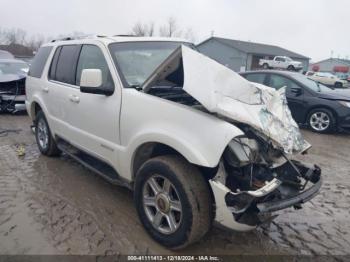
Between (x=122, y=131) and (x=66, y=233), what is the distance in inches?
46.1

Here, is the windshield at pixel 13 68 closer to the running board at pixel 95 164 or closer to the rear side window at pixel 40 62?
the rear side window at pixel 40 62

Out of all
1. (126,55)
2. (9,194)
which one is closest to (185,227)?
(126,55)

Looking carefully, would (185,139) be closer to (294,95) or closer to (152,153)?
(152,153)

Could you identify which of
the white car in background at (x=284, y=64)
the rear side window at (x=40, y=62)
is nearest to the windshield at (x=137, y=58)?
the rear side window at (x=40, y=62)

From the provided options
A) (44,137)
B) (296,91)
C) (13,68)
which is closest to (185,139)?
(44,137)

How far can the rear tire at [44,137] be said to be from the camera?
18.4ft

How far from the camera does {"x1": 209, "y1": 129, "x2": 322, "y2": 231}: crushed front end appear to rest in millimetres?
2676

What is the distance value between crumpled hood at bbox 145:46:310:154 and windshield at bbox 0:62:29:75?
8.25 metres

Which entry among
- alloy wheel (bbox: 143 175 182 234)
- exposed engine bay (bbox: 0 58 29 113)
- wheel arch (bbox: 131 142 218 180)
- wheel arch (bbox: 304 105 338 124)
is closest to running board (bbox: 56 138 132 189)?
wheel arch (bbox: 131 142 218 180)

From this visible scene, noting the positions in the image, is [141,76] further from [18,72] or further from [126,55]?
[18,72]

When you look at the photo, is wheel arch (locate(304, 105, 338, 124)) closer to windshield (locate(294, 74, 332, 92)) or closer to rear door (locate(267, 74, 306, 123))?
rear door (locate(267, 74, 306, 123))

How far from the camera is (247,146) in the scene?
2896mm

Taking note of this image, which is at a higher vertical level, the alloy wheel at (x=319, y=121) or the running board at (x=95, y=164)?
the running board at (x=95, y=164)

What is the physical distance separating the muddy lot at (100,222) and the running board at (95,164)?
0.36 m
